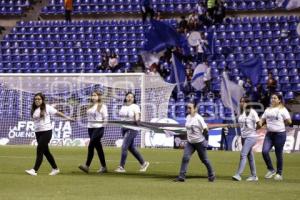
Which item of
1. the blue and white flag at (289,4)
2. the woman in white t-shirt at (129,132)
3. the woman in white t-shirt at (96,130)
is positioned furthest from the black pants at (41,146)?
the blue and white flag at (289,4)

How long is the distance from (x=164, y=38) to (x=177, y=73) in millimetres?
2589

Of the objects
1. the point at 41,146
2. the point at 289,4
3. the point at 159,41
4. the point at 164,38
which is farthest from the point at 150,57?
the point at 41,146

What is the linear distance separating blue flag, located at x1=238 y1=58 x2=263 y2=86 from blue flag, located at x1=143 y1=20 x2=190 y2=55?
3678mm

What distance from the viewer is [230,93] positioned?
31688 mm

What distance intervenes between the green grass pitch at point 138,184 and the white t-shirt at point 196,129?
898 millimetres

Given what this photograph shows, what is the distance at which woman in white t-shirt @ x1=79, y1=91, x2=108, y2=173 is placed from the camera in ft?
60.2

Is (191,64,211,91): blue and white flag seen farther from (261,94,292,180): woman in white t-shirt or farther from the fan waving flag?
(261,94,292,180): woman in white t-shirt

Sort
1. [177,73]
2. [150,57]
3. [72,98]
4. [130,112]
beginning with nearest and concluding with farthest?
[130,112], [72,98], [177,73], [150,57]

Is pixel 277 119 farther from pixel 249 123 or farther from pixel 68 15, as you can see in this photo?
pixel 68 15

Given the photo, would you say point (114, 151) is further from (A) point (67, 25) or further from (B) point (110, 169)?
(A) point (67, 25)

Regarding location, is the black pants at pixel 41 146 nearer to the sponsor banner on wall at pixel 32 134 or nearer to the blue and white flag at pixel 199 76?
the sponsor banner on wall at pixel 32 134

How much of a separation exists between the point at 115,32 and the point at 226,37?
616cm

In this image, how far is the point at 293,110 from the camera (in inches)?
1336

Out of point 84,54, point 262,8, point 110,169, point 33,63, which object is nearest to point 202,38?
point 262,8
